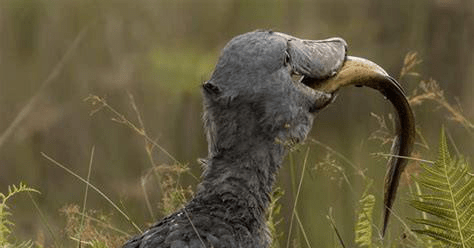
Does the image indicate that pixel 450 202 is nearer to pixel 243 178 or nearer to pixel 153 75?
pixel 243 178

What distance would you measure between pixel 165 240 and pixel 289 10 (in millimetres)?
4784

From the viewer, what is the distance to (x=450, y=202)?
241 inches

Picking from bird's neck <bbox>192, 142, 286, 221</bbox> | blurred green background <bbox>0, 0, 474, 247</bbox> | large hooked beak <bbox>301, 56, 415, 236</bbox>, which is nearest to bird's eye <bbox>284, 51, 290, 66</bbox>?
large hooked beak <bbox>301, 56, 415, 236</bbox>

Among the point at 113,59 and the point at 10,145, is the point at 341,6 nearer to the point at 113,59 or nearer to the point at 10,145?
the point at 113,59

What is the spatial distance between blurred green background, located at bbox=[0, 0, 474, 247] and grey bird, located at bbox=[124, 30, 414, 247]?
12.0 feet

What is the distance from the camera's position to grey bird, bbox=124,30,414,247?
19.4 ft

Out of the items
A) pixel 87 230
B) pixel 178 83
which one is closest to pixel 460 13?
pixel 178 83

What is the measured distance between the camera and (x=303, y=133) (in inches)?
242

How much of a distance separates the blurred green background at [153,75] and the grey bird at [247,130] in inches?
144

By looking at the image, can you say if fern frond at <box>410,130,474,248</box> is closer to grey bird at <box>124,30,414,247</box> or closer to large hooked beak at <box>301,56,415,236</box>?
large hooked beak at <box>301,56,415,236</box>

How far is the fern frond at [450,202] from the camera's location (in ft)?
19.9

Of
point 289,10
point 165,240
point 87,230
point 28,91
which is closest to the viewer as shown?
point 165,240

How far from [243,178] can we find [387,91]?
2.90ft

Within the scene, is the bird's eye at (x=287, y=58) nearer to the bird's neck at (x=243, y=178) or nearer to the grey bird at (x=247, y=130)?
the grey bird at (x=247, y=130)
